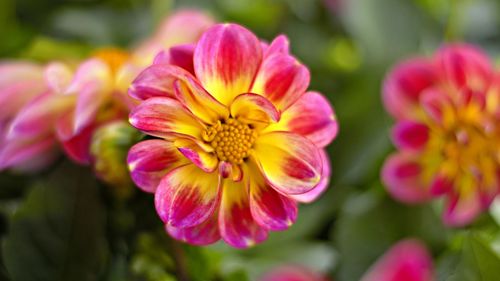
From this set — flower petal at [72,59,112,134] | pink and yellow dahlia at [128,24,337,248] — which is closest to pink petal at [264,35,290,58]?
pink and yellow dahlia at [128,24,337,248]

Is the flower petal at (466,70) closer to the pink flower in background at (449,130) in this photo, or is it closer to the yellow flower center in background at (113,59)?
the pink flower in background at (449,130)

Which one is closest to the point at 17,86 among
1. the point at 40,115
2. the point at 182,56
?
the point at 40,115

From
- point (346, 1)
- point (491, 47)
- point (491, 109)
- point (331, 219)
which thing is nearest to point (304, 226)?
point (331, 219)

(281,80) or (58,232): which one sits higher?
(281,80)

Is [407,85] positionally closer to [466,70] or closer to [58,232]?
[466,70]

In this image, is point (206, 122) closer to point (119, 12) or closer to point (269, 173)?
point (269, 173)

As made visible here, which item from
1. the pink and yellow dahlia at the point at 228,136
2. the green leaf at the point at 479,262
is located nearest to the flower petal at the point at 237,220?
the pink and yellow dahlia at the point at 228,136
